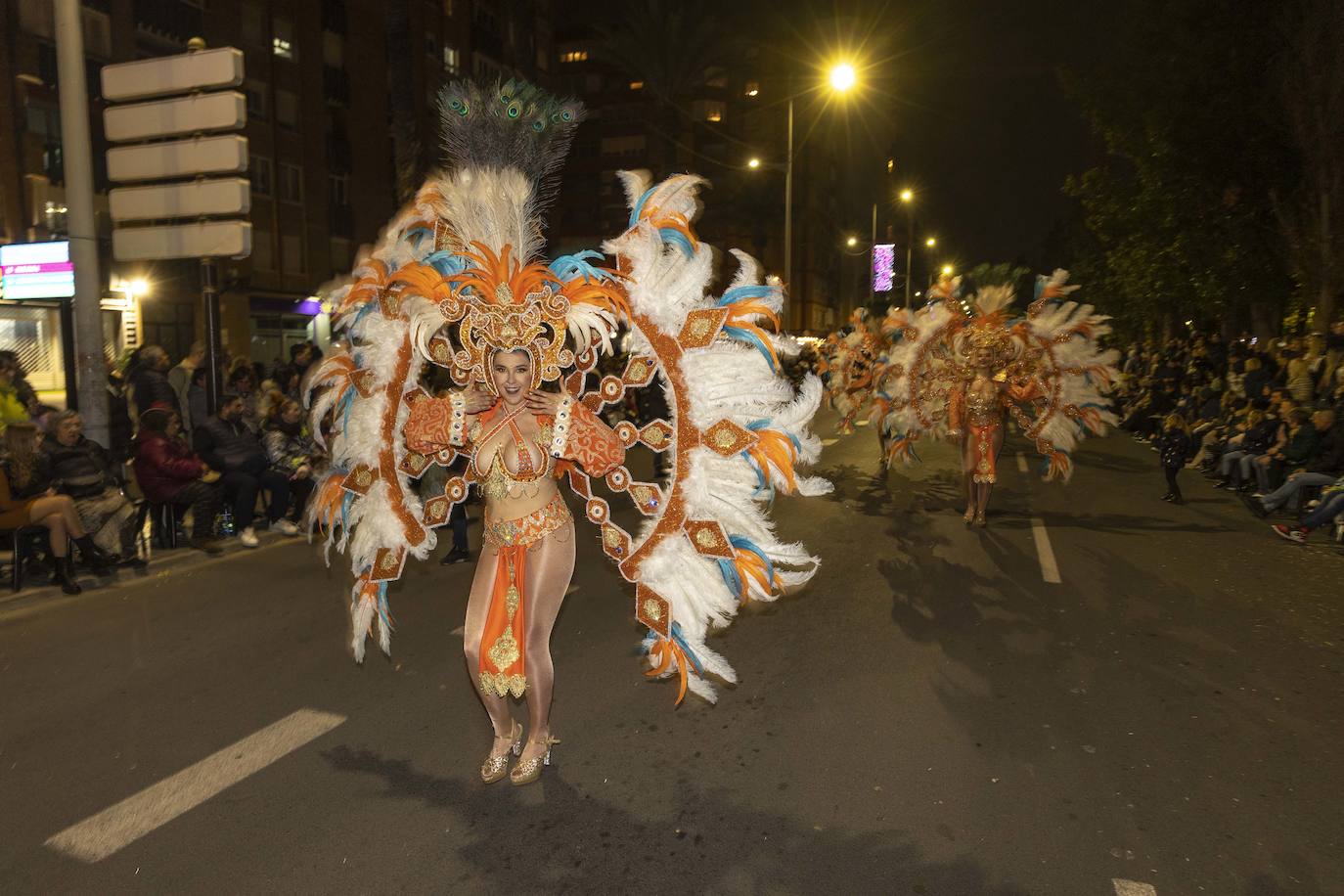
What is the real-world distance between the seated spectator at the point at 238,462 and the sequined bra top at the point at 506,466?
6171 mm

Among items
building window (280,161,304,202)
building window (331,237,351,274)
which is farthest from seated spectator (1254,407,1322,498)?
building window (331,237,351,274)

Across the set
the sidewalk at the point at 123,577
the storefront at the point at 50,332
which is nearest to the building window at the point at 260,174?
the storefront at the point at 50,332

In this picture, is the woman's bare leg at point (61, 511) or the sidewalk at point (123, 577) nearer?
the sidewalk at point (123, 577)

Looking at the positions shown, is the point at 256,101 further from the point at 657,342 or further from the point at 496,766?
the point at 496,766

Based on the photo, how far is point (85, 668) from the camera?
5.57 metres

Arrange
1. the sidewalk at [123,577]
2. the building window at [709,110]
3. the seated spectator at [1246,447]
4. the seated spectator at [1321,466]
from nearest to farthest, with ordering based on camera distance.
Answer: the sidewalk at [123,577] → the seated spectator at [1321,466] → the seated spectator at [1246,447] → the building window at [709,110]

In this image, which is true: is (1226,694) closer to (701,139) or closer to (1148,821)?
(1148,821)

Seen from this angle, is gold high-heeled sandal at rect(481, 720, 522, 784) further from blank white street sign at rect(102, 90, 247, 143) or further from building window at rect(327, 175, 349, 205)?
building window at rect(327, 175, 349, 205)

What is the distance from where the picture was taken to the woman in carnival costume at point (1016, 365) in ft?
33.9

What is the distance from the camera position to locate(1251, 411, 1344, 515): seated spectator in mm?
9875

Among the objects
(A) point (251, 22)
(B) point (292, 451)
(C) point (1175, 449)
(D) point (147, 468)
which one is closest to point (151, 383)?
(D) point (147, 468)

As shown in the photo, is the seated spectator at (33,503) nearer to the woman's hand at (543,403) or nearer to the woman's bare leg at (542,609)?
the woman's bare leg at (542,609)

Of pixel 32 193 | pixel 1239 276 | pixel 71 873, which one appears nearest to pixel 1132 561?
pixel 71 873

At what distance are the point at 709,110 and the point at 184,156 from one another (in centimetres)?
6030
